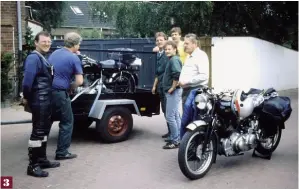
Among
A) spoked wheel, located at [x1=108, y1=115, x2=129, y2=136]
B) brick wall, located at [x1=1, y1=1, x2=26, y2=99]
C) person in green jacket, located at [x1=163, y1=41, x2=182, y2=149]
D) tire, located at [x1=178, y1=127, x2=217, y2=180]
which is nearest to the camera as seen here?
tire, located at [x1=178, y1=127, x2=217, y2=180]

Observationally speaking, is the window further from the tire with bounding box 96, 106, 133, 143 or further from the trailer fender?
the trailer fender

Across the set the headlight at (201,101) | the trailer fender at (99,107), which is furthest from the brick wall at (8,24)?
the headlight at (201,101)

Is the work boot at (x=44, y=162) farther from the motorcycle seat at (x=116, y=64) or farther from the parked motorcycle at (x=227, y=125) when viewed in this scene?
the motorcycle seat at (x=116, y=64)

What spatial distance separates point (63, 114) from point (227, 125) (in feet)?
7.62

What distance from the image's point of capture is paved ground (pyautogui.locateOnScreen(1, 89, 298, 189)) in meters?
4.96

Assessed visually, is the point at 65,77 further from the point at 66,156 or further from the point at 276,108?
the point at 276,108

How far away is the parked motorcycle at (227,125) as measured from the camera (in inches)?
202

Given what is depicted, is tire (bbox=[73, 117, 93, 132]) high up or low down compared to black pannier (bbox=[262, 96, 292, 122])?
down

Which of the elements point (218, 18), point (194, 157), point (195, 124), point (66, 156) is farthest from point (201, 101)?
point (218, 18)

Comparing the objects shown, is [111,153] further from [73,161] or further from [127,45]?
[127,45]

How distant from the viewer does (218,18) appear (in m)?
→ 14.4

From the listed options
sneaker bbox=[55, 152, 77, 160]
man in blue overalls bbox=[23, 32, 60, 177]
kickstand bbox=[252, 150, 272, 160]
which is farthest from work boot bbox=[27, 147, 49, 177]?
kickstand bbox=[252, 150, 272, 160]

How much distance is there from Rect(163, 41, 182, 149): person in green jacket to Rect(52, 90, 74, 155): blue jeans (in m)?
1.62

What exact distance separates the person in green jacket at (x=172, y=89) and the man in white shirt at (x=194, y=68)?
0.52 m
